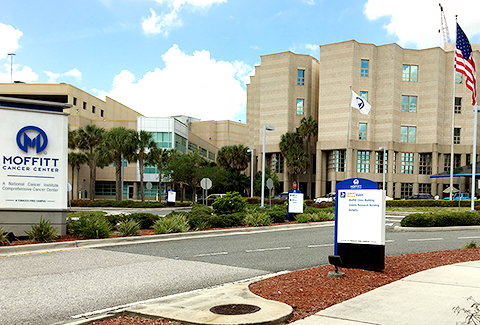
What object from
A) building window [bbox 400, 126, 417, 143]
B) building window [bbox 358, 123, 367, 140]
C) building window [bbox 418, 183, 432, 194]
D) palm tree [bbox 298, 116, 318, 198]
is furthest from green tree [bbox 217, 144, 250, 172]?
building window [bbox 418, 183, 432, 194]

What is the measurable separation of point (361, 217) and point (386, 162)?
210 feet

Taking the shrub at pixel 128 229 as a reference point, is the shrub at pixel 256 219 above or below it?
below

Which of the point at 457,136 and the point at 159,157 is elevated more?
the point at 457,136

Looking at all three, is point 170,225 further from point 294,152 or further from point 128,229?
point 294,152

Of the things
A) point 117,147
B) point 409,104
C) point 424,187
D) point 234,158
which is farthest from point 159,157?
point 424,187

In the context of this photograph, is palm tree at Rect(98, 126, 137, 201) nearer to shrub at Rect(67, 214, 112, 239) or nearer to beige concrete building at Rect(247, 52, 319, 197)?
beige concrete building at Rect(247, 52, 319, 197)

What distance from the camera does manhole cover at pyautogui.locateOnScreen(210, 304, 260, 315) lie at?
5621 mm

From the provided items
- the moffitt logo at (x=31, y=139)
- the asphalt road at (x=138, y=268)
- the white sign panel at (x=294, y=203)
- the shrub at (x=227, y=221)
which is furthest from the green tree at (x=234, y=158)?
the moffitt logo at (x=31, y=139)

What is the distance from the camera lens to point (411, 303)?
614 cm

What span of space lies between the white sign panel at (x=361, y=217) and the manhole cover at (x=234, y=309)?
10.9 ft

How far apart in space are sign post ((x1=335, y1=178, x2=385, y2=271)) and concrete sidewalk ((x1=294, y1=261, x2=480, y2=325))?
0.76m

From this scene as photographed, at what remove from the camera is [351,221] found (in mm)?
8516

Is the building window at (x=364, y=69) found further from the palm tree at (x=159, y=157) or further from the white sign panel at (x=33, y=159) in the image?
the white sign panel at (x=33, y=159)

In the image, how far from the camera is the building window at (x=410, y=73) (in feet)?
231
